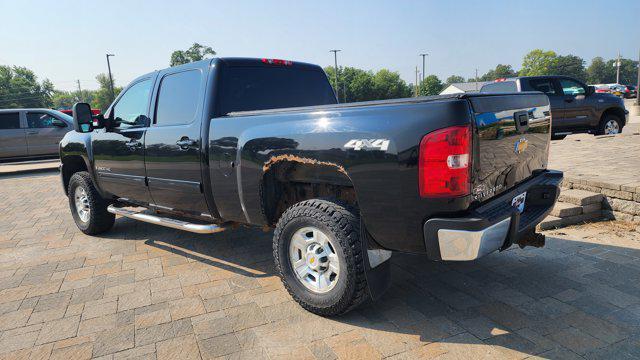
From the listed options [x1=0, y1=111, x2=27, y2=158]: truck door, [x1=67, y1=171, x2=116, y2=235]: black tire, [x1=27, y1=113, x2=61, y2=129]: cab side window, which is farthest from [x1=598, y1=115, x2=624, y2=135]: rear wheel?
[x1=0, y1=111, x2=27, y2=158]: truck door

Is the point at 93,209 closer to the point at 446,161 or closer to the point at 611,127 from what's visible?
the point at 446,161

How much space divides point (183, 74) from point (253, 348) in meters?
2.67

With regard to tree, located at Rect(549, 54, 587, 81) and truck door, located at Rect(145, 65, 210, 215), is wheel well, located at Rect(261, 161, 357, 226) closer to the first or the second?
truck door, located at Rect(145, 65, 210, 215)

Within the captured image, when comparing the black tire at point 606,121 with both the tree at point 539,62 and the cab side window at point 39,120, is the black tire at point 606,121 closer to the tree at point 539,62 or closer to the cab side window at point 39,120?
the cab side window at point 39,120

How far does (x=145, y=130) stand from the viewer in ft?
14.0

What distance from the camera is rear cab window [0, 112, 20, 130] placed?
1255 centimetres

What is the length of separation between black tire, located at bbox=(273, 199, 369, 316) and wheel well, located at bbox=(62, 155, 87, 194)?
393 centimetres

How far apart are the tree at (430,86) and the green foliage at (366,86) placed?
4.46m

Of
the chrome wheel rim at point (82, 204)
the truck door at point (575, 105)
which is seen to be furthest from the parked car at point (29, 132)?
the truck door at point (575, 105)

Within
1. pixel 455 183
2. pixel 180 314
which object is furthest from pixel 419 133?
pixel 180 314

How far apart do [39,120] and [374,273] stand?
13862 millimetres

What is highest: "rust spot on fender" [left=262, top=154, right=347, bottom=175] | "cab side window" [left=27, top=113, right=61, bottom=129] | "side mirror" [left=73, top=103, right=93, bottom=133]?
"cab side window" [left=27, top=113, right=61, bottom=129]

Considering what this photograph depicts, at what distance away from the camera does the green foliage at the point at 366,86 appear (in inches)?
3285

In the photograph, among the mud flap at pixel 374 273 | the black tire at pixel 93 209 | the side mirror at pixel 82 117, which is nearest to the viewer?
the mud flap at pixel 374 273
